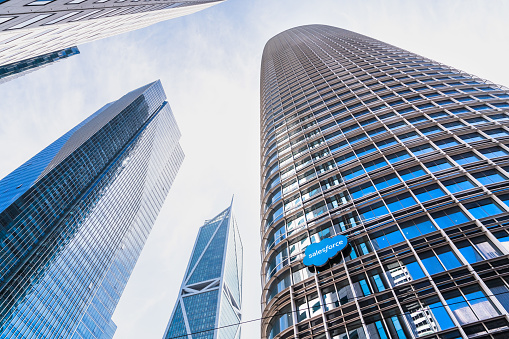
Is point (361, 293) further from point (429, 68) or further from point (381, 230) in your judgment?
point (429, 68)

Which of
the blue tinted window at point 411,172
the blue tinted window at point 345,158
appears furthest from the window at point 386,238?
the blue tinted window at point 345,158

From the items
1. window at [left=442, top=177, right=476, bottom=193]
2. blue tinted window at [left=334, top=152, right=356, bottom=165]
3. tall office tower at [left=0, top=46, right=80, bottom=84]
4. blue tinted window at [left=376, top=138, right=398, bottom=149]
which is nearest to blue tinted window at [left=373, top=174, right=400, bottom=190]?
window at [left=442, top=177, right=476, bottom=193]

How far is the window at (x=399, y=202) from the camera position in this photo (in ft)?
79.3

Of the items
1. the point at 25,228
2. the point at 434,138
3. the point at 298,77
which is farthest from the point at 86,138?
the point at 434,138

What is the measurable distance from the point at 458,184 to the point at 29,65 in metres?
172

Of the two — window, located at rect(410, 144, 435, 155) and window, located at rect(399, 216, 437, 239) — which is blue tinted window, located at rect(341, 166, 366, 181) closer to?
window, located at rect(410, 144, 435, 155)

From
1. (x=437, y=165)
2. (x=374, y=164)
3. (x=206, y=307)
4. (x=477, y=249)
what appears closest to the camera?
(x=477, y=249)

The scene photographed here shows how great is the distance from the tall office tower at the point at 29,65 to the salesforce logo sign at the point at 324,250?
490ft

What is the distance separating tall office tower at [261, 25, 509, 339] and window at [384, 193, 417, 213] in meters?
0.11

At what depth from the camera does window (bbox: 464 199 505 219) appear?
20.9 m

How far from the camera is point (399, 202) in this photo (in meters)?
24.7

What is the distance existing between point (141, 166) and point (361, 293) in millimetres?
186142

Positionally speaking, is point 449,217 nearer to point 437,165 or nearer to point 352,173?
point 437,165

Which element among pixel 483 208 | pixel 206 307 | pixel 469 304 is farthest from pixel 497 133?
pixel 206 307
